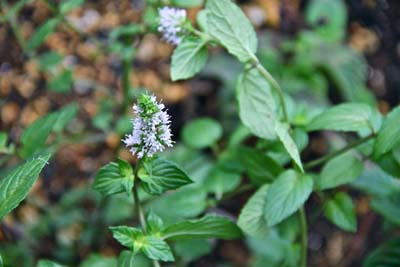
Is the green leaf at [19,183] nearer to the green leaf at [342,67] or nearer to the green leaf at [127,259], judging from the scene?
the green leaf at [127,259]

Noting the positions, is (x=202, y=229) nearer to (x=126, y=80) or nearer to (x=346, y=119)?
(x=346, y=119)

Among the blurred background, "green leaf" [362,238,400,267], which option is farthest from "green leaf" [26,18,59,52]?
"green leaf" [362,238,400,267]

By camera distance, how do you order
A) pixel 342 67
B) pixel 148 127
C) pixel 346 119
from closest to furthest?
pixel 148 127
pixel 346 119
pixel 342 67

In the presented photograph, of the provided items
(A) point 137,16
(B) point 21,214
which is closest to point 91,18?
(A) point 137,16

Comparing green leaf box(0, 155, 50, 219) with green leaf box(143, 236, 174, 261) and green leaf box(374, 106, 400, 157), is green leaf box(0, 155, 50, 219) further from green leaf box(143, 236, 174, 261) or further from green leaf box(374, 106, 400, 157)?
green leaf box(374, 106, 400, 157)

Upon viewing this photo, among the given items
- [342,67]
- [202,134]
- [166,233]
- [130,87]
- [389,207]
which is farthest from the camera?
[342,67]

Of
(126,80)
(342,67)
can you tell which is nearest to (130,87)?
(126,80)

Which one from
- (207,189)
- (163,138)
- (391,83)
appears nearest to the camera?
(163,138)

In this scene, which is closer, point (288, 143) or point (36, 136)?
point (288, 143)

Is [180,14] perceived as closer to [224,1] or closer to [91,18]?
[224,1]
